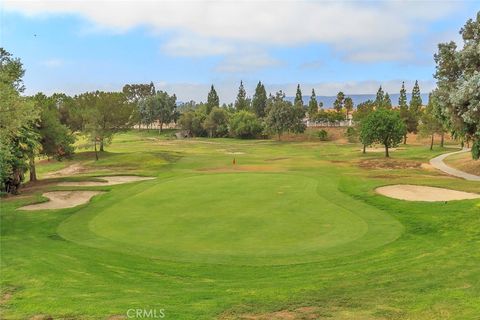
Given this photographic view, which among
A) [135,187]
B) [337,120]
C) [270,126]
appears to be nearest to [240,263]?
[135,187]

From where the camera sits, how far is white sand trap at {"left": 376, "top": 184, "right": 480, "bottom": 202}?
29384 millimetres

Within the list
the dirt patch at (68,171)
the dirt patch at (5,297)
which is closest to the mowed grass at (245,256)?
the dirt patch at (5,297)

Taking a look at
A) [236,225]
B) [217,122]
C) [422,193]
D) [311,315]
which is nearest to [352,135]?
[217,122]

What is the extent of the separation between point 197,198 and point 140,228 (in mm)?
8015

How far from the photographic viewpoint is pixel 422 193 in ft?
104

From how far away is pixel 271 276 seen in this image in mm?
15219

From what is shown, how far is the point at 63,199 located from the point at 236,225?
57.7 feet

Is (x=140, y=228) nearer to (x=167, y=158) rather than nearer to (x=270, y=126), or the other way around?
(x=167, y=158)

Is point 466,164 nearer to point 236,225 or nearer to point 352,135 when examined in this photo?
point 236,225

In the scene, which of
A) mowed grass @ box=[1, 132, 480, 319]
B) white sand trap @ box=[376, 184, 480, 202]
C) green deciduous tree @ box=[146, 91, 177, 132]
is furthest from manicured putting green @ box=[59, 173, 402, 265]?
green deciduous tree @ box=[146, 91, 177, 132]

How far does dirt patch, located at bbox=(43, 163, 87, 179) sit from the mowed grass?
25.3m

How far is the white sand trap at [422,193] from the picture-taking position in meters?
29.4

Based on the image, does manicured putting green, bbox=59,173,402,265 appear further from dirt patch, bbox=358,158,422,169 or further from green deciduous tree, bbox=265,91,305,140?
green deciduous tree, bbox=265,91,305,140

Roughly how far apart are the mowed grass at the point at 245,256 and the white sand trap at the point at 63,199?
5.01ft
